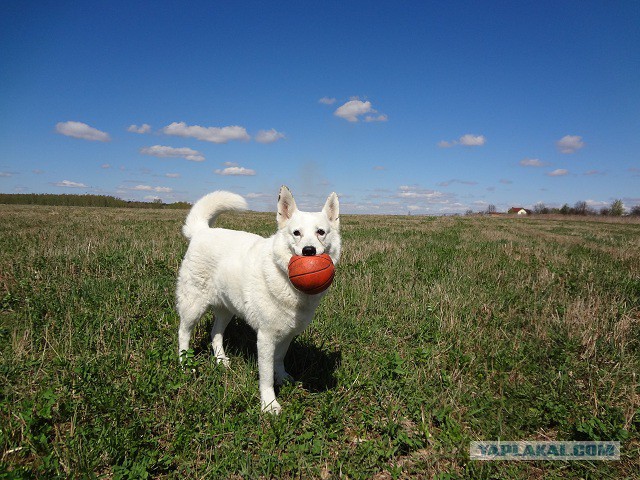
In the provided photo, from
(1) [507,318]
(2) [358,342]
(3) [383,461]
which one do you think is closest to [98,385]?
(3) [383,461]

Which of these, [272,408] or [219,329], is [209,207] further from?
[272,408]

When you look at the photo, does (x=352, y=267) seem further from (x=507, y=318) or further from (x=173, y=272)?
(x=173, y=272)

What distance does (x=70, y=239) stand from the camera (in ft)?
32.2

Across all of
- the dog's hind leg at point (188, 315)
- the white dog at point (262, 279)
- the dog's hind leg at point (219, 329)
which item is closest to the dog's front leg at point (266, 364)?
the white dog at point (262, 279)

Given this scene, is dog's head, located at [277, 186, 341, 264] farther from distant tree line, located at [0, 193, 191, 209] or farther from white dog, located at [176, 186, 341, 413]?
distant tree line, located at [0, 193, 191, 209]

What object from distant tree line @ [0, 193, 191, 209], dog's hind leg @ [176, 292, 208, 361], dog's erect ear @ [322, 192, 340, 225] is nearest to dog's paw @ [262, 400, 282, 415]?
dog's hind leg @ [176, 292, 208, 361]

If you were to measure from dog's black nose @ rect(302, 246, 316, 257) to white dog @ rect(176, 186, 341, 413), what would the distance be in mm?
10

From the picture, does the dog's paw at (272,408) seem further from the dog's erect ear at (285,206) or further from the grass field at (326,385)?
the dog's erect ear at (285,206)

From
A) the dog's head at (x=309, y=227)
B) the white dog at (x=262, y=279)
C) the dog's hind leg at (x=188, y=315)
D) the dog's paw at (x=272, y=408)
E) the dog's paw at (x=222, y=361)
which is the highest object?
the dog's head at (x=309, y=227)

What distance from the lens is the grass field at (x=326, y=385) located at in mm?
2633

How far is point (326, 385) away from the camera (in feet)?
12.6

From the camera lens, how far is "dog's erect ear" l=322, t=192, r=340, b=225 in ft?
13.2

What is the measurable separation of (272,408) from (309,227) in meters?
1.93

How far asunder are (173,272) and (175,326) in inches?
105
